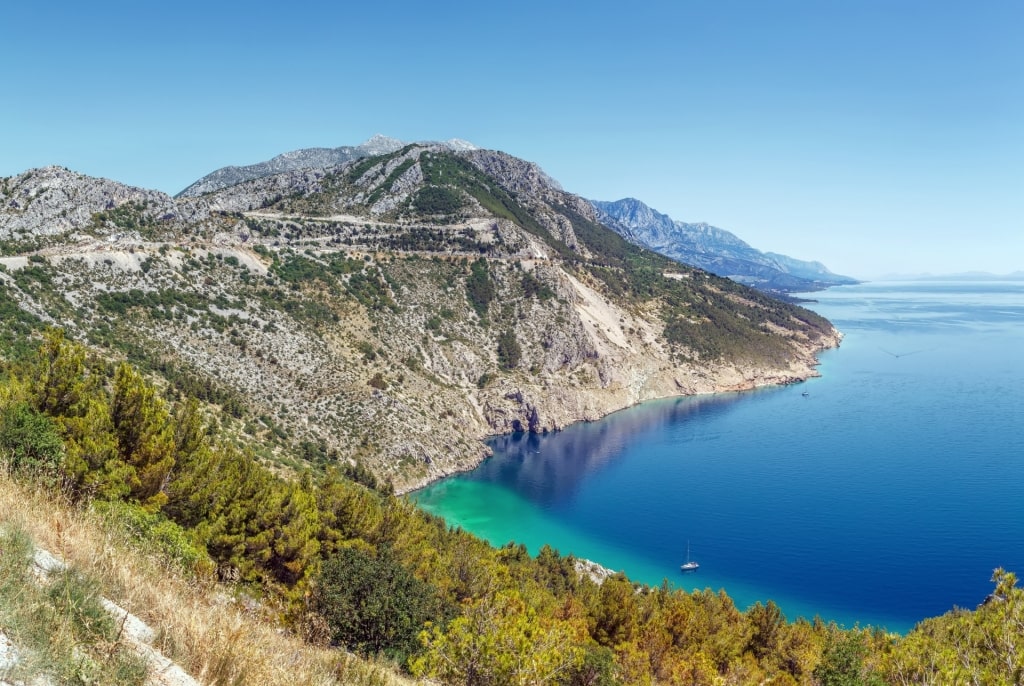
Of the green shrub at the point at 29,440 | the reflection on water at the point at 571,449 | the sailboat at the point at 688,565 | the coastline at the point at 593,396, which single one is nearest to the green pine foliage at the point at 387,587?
the green shrub at the point at 29,440

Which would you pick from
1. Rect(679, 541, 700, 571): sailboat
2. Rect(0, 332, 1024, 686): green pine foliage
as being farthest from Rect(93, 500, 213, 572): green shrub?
Rect(679, 541, 700, 571): sailboat

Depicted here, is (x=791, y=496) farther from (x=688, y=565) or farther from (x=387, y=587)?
(x=387, y=587)

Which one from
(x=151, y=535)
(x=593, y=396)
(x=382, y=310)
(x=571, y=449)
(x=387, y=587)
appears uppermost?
(x=382, y=310)

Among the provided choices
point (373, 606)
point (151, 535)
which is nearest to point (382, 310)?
point (373, 606)

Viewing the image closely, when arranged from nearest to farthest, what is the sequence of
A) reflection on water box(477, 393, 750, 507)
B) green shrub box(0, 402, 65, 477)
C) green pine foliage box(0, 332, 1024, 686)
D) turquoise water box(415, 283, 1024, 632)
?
1. green pine foliage box(0, 332, 1024, 686)
2. green shrub box(0, 402, 65, 477)
3. turquoise water box(415, 283, 1024, 632)
4. reflection on water box(477, 393, 750, 507)

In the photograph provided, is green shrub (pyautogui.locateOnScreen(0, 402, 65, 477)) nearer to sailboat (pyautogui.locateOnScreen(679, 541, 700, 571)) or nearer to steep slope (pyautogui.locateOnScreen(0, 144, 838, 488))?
steep slope (pyautogui.locateOnScreen(0, 144, 838, 488))

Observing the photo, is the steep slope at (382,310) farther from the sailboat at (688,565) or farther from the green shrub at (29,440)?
the green shrub at (29,440)
